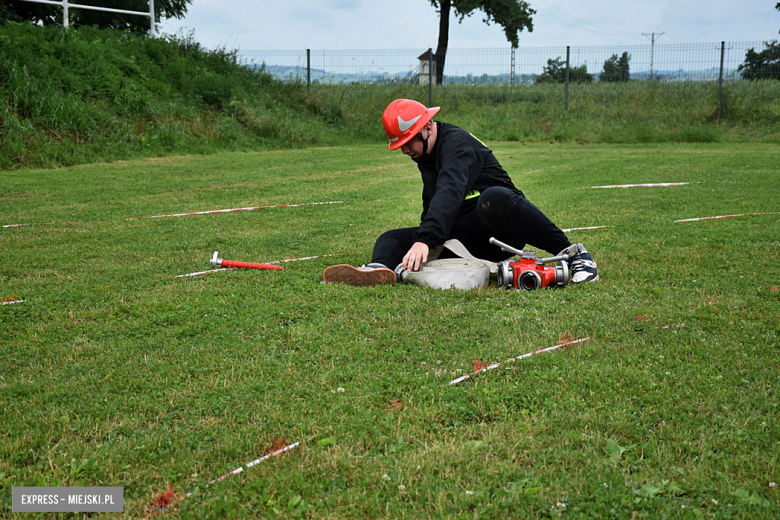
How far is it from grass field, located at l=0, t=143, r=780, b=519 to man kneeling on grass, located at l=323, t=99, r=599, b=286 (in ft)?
0.74

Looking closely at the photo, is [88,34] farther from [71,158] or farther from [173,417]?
[173,417]

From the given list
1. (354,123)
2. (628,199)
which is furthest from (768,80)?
(628,199)

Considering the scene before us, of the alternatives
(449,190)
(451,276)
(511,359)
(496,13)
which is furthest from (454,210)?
(496,13)

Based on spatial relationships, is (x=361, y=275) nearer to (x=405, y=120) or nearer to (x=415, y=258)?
(x=415, y=258)

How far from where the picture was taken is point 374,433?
2146 mm

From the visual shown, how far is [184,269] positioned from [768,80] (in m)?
18.2

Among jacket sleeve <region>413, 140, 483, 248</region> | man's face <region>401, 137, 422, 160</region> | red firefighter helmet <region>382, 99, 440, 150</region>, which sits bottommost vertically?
jacket sleeve <region>413, 140, 483, 248</region>

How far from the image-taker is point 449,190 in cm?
381

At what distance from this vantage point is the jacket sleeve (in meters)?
3.71

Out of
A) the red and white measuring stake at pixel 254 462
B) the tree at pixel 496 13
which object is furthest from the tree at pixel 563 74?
the red and white measuring stake at pixel 254 462

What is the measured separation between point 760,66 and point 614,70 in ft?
12.7

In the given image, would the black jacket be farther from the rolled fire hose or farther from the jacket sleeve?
the rolled fire hose

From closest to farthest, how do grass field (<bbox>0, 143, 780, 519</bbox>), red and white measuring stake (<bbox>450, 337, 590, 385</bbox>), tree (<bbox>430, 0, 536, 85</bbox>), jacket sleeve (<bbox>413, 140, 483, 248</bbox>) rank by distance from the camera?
1. grass field (<bbox>0, 143, 780, 519</bbox>)
2. red and white measuring stake (<bbox>450, 337, 590, 385</bbox>)
3. jacket sleeve (<bbox>413, 140, 483, 248</bbox>)
4. tree (<bbox>430, 0, 536, 85</bbox>)

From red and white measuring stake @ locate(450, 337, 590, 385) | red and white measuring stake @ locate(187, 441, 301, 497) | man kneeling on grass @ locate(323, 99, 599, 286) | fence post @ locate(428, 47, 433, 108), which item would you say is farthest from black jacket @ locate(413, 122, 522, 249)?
fence post @ locate(428, 47, 433, 108)
